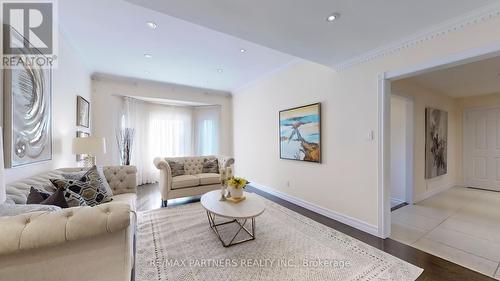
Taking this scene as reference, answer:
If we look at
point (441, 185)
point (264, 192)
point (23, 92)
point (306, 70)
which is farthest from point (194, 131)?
point (441, 185)

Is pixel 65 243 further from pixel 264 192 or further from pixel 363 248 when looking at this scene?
pixel 264 192

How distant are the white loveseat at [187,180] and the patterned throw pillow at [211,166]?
0.31 feet

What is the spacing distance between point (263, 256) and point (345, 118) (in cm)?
221

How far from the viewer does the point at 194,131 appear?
6297 mm

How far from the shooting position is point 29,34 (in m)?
1.92

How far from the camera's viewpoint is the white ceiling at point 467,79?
3.16m

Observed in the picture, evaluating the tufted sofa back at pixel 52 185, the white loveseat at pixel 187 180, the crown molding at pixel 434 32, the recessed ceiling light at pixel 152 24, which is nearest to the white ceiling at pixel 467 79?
the crown molding at pixel 434 32

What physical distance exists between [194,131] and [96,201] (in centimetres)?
431

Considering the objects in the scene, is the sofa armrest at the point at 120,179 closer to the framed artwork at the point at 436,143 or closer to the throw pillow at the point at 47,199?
the throw pillow at the point at 47,199

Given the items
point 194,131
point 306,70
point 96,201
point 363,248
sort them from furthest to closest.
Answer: point 194,131, point 306,70, point 363,248, point 96,201

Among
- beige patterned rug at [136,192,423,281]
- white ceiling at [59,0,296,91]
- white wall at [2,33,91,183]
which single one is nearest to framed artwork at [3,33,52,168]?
white wall at [2,33,91,183]

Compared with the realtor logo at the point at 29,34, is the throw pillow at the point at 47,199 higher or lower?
lower

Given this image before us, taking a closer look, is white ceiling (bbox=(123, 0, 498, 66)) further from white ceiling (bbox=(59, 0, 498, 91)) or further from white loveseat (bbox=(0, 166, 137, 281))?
white loveseat (bbox=(0, 166, 137, 281))

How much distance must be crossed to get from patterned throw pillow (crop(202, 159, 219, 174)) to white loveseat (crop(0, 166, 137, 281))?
10.4 feet
